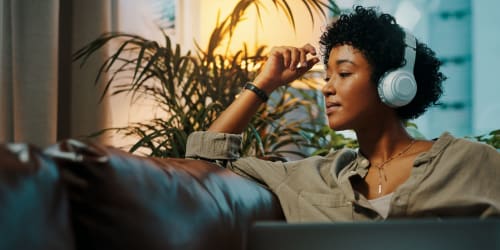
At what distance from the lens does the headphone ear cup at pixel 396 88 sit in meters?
1.51

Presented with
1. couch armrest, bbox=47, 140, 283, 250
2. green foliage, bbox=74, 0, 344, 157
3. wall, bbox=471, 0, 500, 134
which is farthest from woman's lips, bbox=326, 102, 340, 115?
wall, bbox=471, 0, 500, 134

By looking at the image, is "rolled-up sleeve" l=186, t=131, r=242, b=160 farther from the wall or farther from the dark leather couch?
the wall

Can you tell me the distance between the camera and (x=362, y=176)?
60.4 inches

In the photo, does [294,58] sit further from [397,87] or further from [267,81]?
[397,87]

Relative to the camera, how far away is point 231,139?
1616 mm

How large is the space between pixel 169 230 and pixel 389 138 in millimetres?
745

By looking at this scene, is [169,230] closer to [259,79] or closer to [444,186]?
[444,186]

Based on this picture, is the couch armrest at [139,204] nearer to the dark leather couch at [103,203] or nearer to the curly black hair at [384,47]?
the dark leather couch at [103,203]

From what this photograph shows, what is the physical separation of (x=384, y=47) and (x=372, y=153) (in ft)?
0.76

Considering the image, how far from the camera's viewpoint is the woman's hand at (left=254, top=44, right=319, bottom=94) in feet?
5.74

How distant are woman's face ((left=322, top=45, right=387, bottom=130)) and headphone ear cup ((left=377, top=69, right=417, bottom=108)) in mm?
31

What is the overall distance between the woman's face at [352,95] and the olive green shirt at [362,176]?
9 cm

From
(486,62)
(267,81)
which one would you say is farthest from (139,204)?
(486,62)

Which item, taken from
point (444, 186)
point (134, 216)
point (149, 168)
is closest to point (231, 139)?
point (444, 186)
